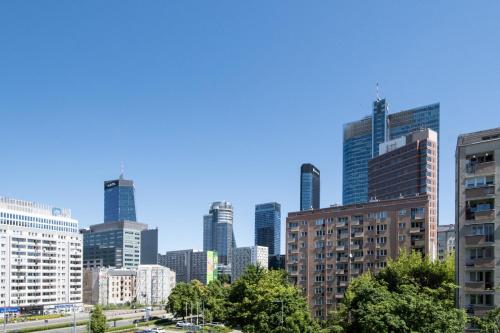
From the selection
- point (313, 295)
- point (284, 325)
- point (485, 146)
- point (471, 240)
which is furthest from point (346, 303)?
point (313, 295)

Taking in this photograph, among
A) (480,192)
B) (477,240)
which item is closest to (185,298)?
(477,240)

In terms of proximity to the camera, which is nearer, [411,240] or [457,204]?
[457,204]

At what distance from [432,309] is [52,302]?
163166 millimetres

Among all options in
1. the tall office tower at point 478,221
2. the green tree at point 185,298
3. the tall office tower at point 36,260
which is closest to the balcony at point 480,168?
the tall office tower at point 478,221

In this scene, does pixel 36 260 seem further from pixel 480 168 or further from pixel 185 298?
pixel 480 168

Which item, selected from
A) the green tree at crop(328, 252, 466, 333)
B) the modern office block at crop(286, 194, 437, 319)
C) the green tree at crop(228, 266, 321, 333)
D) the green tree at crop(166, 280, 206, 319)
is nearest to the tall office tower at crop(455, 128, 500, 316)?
the green tree at crop(328, 252, 466, 333)

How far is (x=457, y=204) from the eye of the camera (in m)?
56.3

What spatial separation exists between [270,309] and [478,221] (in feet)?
101

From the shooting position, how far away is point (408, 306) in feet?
168

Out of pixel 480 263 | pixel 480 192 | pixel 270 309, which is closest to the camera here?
pixel 480 263

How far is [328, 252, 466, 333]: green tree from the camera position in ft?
160

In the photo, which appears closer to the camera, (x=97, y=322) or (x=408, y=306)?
(x=408, y=306)

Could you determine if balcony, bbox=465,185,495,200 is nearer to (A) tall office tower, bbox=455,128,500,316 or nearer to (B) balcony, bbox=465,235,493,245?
(A) tall office tower, bbox=455,128,500,316

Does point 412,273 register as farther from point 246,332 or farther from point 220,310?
point 220,310
